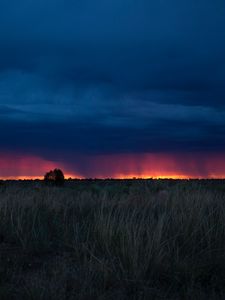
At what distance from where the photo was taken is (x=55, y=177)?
32.3 meters

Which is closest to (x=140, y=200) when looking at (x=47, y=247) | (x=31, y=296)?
(x=47, y=247)

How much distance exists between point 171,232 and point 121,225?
960 millimetres

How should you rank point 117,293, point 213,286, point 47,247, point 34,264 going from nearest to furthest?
point 117,293 → point 213,286 → point 34,264 → point 47,247

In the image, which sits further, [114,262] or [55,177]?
[55,177]

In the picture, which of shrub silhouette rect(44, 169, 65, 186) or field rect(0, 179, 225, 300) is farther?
shrub silhouette rect(44, 169, 65, 186)

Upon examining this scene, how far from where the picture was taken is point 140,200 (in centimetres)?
1252

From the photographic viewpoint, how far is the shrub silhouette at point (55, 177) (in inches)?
1272

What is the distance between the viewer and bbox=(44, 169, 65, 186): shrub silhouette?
32.3m

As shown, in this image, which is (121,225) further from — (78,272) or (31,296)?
(31,296)

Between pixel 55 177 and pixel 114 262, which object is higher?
pixel 55 177

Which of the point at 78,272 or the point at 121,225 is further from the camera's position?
the point at 121,225

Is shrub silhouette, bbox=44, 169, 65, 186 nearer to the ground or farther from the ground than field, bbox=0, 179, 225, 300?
farther from the ground

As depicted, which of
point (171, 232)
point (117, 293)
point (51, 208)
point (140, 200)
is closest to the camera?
point (117, 293)

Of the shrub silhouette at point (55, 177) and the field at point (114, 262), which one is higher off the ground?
the shrub silhouette at point (55, 177)
